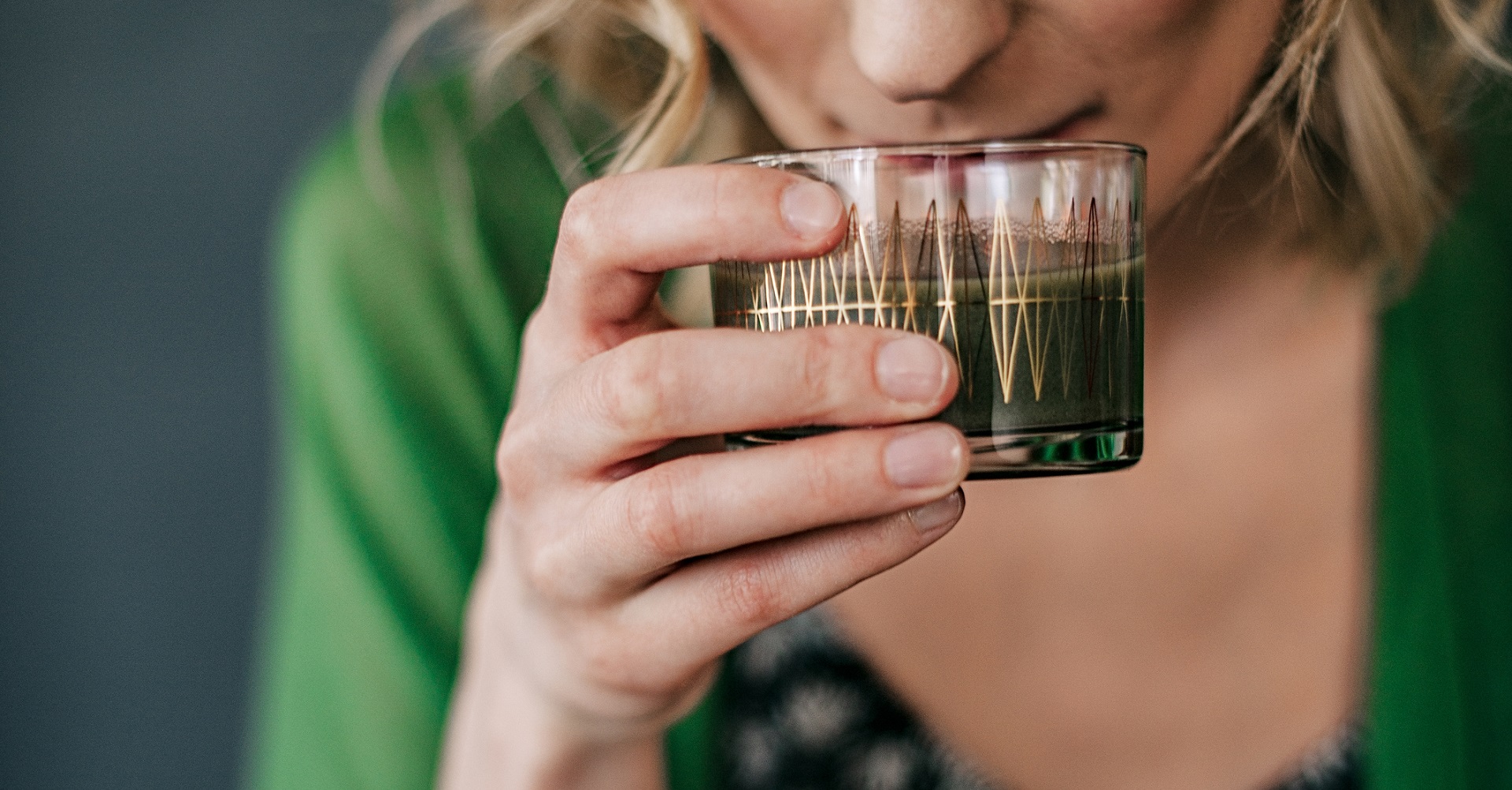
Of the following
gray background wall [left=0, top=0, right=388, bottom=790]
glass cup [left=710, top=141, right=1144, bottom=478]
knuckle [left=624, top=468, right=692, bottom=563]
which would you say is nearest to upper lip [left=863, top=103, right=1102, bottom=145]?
glass cup [left=710, top=141, right=1144, bottom=478]

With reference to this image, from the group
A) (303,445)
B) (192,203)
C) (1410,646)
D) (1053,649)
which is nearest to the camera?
(1410,646)

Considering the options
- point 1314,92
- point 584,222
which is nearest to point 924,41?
point 584,222

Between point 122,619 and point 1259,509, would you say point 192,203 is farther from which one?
point 1259,509

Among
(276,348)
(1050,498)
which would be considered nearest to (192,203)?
(276,348)

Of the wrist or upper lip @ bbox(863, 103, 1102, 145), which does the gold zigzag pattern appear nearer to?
upper lip @ bbox(863, 103, 1102, 145)

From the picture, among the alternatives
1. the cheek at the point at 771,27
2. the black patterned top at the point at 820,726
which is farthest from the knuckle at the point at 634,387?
the black patterned top at the point at 820,726
